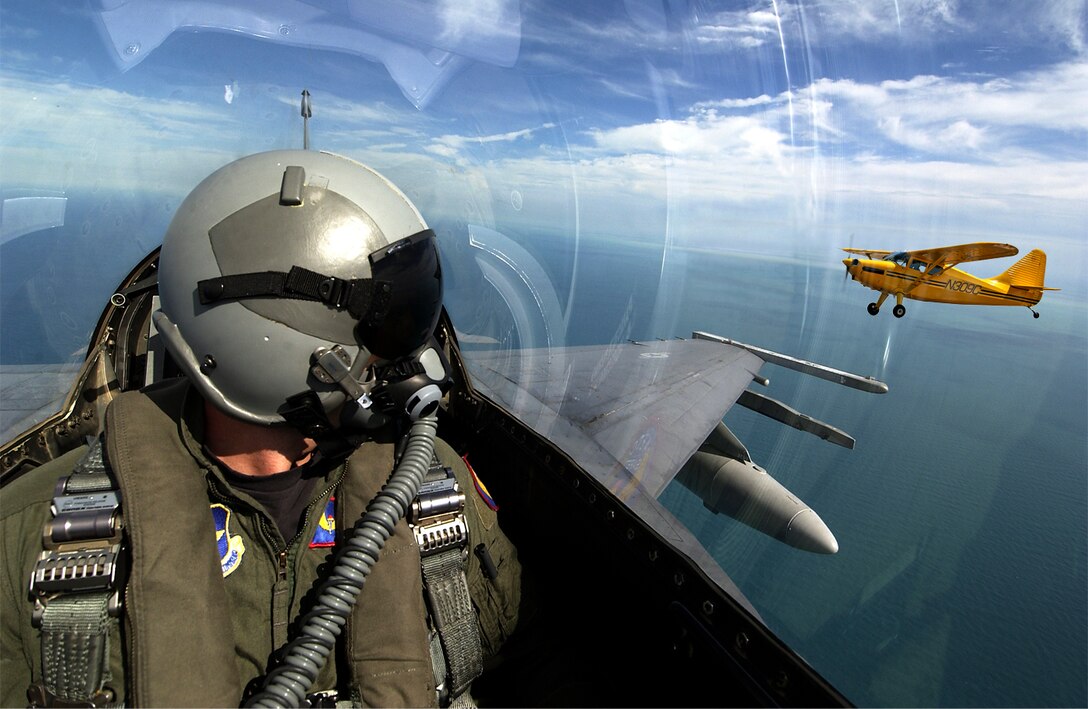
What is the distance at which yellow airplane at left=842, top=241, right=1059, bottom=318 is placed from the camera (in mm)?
9055

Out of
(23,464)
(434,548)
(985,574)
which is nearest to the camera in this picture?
(434,548)

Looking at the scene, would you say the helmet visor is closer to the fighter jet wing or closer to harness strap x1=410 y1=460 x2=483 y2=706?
harness strap x1=410 y1=460 x2=483 y2=706

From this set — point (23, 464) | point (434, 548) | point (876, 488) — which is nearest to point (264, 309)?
point (434, 548)

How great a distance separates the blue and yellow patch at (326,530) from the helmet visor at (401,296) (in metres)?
0.45

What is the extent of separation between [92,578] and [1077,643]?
11.0 m

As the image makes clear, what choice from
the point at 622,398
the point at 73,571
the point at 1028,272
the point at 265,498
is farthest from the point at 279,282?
the point at 1028,272

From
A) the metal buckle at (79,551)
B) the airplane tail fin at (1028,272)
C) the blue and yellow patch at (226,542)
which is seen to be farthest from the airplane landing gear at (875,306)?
the metal buckle at (79,551)

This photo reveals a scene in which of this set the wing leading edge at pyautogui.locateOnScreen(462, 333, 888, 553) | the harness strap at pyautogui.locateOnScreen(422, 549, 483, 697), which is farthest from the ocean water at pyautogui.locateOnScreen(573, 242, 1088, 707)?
the harness strap at pyautogui.locateOnScreen(422, 549, 483, 697)

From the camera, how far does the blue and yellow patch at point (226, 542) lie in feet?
3.85

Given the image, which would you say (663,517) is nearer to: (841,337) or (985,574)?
(985,574)

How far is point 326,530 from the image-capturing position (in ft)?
4.22

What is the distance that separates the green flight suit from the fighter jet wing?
115cm

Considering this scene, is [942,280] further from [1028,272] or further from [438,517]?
[438,517]

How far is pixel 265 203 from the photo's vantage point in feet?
3.67
